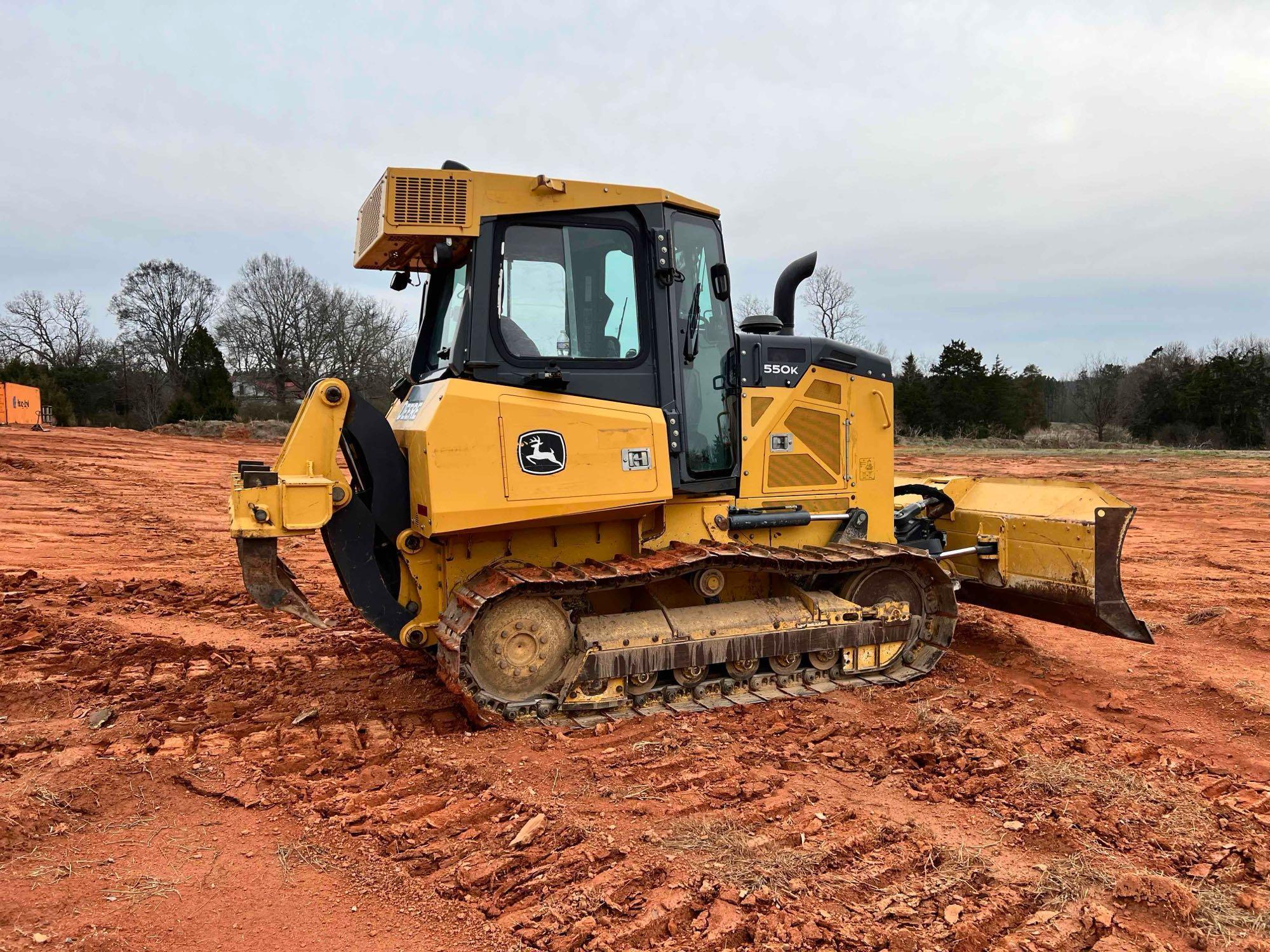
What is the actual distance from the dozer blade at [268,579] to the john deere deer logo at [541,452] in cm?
146

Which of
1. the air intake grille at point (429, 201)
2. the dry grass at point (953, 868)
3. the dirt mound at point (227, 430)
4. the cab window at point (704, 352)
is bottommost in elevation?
the dry grass at point (953, 868)

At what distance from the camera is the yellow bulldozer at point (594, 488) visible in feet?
16.2

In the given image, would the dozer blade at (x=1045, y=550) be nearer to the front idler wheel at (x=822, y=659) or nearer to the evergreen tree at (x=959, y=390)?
the front idler wheel at (x=822, y=659)

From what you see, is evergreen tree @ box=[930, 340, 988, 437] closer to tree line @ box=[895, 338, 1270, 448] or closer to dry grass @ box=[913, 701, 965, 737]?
tree line @ box=[895, 338, 1270, 448]

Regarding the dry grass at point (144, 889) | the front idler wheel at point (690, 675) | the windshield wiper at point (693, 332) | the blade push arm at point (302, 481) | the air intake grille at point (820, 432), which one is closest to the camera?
the dry grass at point (144, 889)

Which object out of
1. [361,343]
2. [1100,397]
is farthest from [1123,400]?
[361,343]

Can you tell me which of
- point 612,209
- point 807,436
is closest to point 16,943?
point 612,209

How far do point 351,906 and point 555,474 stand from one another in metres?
2.48

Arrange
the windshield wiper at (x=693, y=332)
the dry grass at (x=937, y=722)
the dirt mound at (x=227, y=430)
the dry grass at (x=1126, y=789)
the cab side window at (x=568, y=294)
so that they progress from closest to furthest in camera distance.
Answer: the dry grass at (x=1126, y=789)
the dry grass at (x=937, y=722)
the cab side window at (x=568, y=294)
the windshield wiper at (x=693, y=332)
the dirt mound at (x=227, y=430)

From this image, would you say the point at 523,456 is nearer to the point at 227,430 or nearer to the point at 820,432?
the point at 820,432

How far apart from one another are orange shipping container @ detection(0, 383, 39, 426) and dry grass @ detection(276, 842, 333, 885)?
33.3 m

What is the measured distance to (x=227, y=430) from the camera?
35.6 m

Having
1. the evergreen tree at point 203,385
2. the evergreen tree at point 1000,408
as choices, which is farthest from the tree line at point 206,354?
the evergreen tree at point 1000,408

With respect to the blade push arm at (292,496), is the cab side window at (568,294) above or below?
above
